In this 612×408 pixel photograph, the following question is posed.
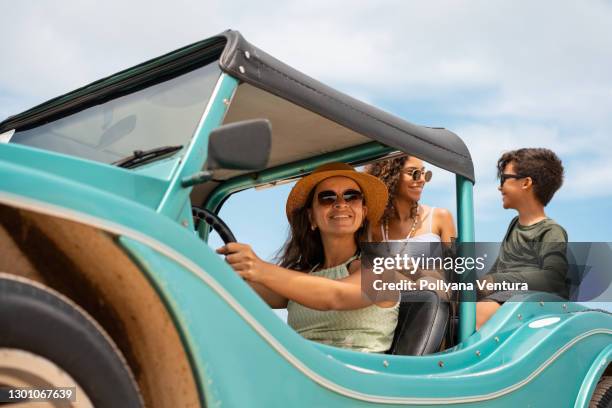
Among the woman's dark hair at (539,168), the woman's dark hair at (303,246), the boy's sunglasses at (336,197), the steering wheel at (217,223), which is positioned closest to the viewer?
the steering wheel at (217,223)

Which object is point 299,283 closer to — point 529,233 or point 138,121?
point 138,121

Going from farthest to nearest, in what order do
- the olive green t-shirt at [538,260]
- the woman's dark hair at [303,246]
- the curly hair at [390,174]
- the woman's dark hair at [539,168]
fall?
the woman's dark hair at [539,168], the curly hair at [390,174], the olive green t-shirt at [538,260], the woman's dark hair at [303,246]

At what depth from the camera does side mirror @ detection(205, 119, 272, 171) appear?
79.3 inches

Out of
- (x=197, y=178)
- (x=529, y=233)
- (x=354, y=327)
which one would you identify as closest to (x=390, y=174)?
(x=529, y=233)

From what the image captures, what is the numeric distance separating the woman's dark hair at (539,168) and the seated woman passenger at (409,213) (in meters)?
0.48

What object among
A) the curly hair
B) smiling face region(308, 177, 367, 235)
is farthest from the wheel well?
the curly hair

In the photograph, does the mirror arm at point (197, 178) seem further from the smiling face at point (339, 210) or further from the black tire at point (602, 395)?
the black tire at point (602, 395)

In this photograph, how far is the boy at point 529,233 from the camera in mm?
3588

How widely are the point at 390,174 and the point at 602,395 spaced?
1629mm

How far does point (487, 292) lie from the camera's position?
354 cm

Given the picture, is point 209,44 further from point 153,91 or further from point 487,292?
point 487,292

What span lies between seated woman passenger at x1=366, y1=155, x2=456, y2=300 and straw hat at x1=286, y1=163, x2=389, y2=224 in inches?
23.6

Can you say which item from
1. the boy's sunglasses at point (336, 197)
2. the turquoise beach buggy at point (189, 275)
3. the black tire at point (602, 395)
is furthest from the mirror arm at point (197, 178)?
the black tire at point (602, 395)

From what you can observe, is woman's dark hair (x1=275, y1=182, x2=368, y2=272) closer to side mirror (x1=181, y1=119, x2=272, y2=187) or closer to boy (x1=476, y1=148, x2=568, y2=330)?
boy (x1=476, y1=148, x2=568, y2=330)
